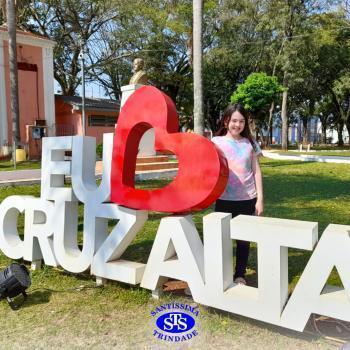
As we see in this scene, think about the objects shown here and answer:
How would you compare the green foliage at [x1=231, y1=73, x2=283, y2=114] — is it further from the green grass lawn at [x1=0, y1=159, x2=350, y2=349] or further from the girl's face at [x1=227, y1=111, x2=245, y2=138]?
the girl's face at [x1=227, y1=111, x2=245, y2=138]

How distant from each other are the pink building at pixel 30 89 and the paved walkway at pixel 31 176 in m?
7.71

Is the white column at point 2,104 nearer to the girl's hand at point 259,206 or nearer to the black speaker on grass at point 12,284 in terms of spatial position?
the black speaker on grass at point 12,284

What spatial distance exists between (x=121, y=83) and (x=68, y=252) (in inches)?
1147

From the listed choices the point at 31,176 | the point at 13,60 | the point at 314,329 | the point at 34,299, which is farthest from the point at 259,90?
the point at 314,329

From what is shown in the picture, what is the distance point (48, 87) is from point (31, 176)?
35.5 ft

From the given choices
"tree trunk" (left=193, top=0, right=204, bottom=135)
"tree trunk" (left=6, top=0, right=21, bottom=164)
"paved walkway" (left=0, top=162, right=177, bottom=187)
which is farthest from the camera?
"tree trunk" (left=6, top=0, right=21, bottom=164)

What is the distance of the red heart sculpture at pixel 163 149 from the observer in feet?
10.6

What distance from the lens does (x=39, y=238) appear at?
4242 millimetres

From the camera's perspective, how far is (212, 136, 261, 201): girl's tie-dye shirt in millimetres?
3465

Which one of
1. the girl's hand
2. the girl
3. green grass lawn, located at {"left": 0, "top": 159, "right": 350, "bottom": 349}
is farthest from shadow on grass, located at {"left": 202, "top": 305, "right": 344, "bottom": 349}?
the girl's hand

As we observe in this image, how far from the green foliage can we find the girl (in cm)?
2155

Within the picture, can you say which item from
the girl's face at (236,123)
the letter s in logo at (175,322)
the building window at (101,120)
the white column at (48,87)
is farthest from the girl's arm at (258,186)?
the building window at (101,120)

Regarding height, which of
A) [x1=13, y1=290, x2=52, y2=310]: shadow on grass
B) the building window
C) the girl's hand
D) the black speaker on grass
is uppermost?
the building window

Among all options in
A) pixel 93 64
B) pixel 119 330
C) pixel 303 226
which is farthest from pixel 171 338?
pixel 93 64
